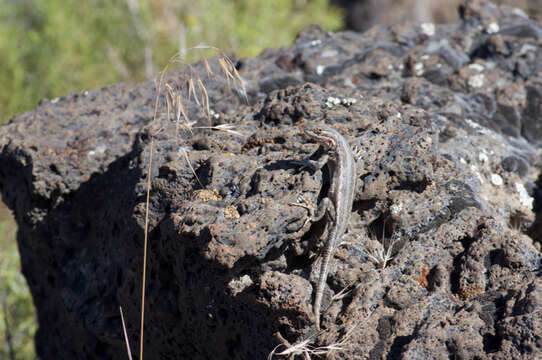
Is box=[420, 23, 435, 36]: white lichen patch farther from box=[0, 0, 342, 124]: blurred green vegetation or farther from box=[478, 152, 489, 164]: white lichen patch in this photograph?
box=[0, 0, 342, 124]: blurred green vegetation

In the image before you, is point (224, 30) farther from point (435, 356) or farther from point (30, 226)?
point (435, 356)

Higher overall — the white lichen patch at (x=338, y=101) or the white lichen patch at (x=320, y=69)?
the white lichen patch at (x=338, y=101)

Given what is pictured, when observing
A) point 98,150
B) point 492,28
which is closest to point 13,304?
point 98,150

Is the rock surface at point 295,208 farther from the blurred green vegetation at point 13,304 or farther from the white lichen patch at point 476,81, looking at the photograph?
the blurred green vegetation at point 13,304

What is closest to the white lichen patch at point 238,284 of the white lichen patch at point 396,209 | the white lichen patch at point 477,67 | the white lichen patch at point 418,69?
the white lichen patch at point 396,209

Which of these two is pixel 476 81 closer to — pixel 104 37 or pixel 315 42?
pixel 315 42

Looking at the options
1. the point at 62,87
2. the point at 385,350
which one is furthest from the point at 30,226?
the point at 62,87
